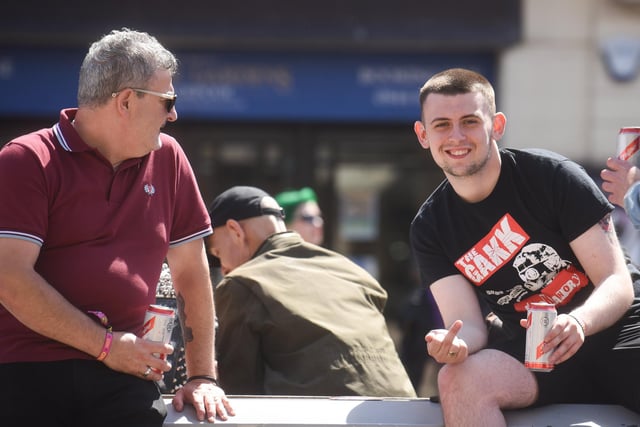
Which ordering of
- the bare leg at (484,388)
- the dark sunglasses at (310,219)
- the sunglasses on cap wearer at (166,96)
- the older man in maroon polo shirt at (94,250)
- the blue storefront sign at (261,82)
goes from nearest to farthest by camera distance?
1. the older man in maroon polo shirt at (94,250)
2. the bare leg at (484,388)
3. the sunglasses on cap wearer at (166,96)
4. the dark sunglasses at (310,219)
5. the blue storefront sign at (261,82)

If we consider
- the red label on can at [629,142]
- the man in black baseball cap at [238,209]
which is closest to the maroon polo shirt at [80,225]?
the man in black baseball cap at [238,209]

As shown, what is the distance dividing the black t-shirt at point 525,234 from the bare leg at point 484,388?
28 centimetres

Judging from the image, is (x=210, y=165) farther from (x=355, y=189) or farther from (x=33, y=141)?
(x=33, y=141)

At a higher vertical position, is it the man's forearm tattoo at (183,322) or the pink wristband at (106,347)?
the pink wristband at (106,347)

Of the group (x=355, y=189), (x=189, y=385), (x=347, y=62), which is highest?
(x=347, y=62)

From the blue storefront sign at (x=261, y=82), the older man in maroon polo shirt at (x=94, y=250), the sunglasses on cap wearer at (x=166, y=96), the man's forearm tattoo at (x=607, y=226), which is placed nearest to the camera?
the older man in maroon polo shirt at (x=94, y=250)

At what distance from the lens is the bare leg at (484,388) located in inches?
113

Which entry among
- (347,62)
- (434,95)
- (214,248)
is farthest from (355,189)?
(434,95)

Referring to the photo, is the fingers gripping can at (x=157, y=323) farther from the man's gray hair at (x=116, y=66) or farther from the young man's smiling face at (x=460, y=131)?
the young man's smiling face at (x=460, y=131)

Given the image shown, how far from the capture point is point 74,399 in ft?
9.23

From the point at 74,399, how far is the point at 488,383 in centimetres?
126

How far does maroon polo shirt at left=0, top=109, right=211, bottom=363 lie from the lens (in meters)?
2.74

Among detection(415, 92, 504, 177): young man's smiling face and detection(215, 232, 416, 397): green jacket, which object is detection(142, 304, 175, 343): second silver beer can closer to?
detection(215, 232, 416, 397): green jacket

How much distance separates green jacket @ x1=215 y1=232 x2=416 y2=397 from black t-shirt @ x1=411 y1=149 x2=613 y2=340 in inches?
23.5
